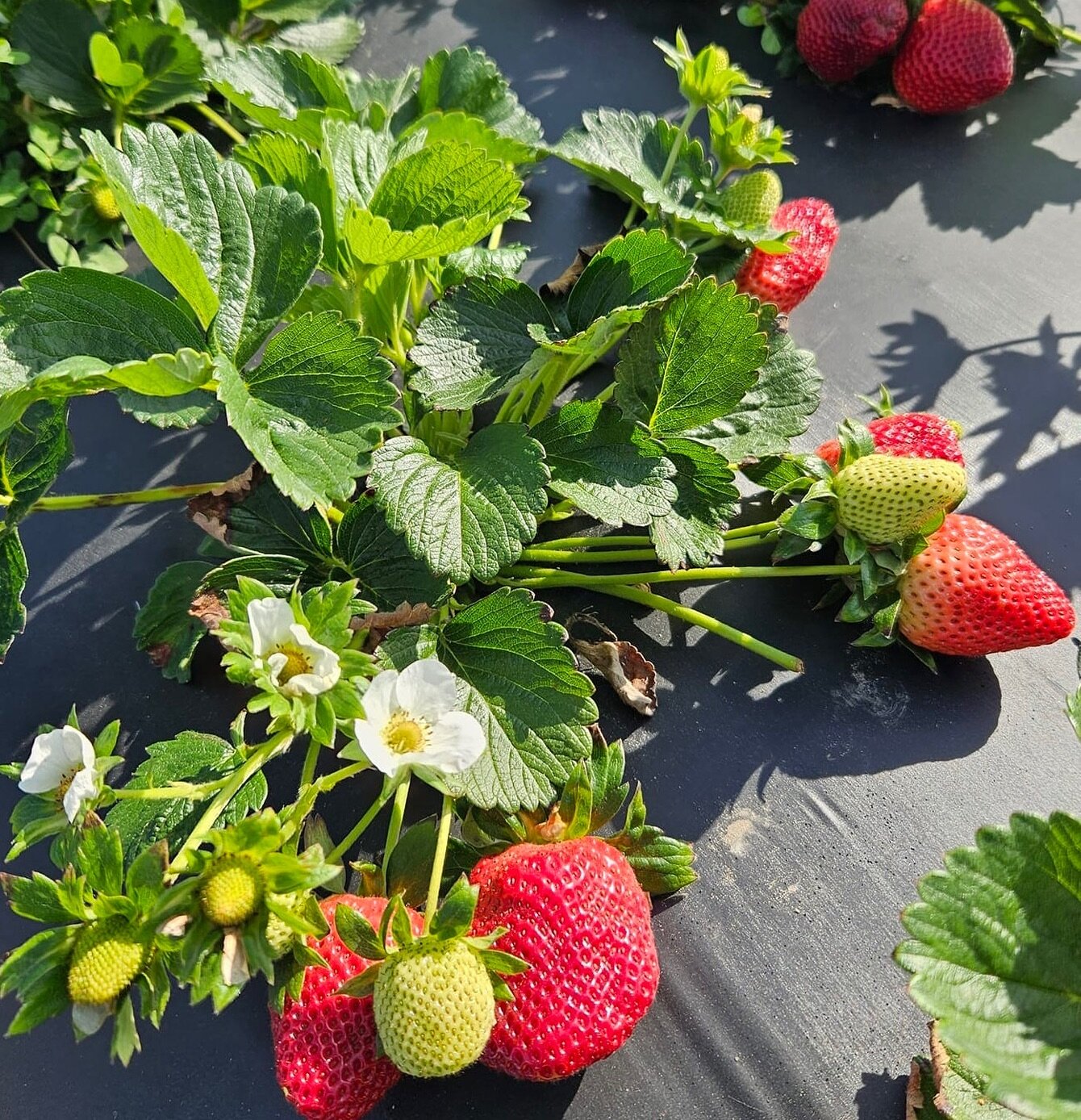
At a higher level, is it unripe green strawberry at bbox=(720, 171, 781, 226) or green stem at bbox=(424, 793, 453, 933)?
unripe green strawberry at bbox=(720, 171, 781, 226)

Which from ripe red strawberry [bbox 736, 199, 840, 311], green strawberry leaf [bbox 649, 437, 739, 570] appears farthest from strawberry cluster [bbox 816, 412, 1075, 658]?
ripe red strawberry [bbox 736, 199, 840, 311]

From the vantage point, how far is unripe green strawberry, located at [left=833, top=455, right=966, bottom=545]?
82 centimetres

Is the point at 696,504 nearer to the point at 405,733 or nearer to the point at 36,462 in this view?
the point at 405,733

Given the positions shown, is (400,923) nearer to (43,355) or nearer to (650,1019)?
(650,1019)

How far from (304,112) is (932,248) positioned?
0.84m

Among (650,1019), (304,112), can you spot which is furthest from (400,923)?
A: (304,112)

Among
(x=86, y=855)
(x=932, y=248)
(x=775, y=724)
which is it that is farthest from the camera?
(x=932, y=248)

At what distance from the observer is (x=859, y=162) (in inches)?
51.2

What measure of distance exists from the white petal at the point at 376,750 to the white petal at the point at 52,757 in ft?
0.64

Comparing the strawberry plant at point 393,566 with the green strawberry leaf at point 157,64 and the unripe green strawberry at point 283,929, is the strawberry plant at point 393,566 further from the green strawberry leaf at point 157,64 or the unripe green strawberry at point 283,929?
the green strawberry leaf at point 157,64

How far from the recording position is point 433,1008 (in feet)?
1.93

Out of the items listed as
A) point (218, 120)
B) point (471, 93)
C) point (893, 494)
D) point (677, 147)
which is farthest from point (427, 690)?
point (218, 120)

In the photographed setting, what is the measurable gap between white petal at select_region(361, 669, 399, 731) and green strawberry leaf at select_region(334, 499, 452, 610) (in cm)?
20

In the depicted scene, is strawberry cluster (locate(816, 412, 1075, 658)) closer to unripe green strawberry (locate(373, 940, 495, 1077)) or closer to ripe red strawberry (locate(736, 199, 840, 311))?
ripe red strawberry (locate(736, 199, 840, 311))
